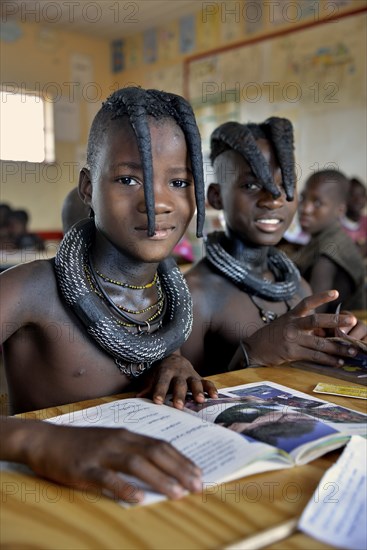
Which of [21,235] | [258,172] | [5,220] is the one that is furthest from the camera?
[5,220]

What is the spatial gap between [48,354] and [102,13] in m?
4.96

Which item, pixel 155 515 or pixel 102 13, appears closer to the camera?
pixel 155 515

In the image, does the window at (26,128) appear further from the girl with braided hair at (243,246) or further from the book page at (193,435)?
the book page at (193,435)

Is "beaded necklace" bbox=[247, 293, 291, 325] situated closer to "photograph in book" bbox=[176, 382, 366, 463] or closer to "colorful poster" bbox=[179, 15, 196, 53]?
"photograph in book" bbox=[176, 382, 366, 463]

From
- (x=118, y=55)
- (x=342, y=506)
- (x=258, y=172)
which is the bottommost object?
(x=342, y=506)

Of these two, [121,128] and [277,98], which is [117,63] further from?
[121,128]

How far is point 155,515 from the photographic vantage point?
59 centimetres

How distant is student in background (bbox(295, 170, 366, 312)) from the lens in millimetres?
2211

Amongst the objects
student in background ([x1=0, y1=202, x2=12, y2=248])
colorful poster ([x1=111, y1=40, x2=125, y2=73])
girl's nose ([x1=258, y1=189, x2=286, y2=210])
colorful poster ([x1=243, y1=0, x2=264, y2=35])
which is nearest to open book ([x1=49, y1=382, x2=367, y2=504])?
girl's nose ([x1=258, y1=189, x2=286, y2=210])

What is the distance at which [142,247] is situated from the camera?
104cm

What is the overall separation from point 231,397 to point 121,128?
496mm

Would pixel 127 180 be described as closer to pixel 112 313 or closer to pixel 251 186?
pixel 112 313

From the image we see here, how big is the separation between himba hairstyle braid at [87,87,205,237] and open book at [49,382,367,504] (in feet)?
1.03

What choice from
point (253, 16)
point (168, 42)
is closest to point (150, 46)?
point (168, 42)
